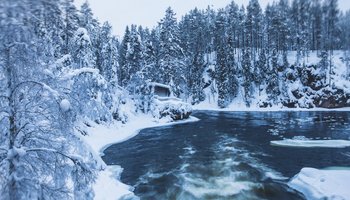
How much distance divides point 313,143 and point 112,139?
67.7 feet

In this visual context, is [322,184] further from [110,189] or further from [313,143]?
[313,143]

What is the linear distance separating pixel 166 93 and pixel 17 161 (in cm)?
5609

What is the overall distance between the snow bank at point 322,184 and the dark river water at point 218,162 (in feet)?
1.90

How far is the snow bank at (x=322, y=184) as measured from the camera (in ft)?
42.7

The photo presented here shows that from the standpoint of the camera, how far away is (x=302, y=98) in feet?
223

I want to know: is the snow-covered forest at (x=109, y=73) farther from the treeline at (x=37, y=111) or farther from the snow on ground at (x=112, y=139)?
the snow on ground at (x=112, y=139)

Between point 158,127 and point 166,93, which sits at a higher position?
point 166,93

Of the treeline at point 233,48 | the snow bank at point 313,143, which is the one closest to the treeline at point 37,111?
the snow bank at point 313,143

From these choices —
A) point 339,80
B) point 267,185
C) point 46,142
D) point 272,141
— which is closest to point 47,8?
point 46,142

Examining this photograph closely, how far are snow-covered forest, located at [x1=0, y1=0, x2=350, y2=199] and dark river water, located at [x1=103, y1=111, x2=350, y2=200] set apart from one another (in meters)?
5.28

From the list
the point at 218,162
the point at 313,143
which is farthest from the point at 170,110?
the point at 218,162

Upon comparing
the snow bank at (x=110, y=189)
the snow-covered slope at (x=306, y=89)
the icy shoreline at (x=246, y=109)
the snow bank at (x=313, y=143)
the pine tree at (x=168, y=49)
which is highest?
the pine tree at (x=168, y=49)

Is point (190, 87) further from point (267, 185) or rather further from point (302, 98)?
point (267, 185)

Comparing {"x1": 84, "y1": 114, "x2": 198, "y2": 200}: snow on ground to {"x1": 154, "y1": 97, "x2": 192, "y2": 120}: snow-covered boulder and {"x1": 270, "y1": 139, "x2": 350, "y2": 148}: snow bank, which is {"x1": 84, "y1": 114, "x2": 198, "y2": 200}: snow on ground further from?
{"x1": 270, "y1": 139, "x2": 350, "y2": 148}: snow bank
